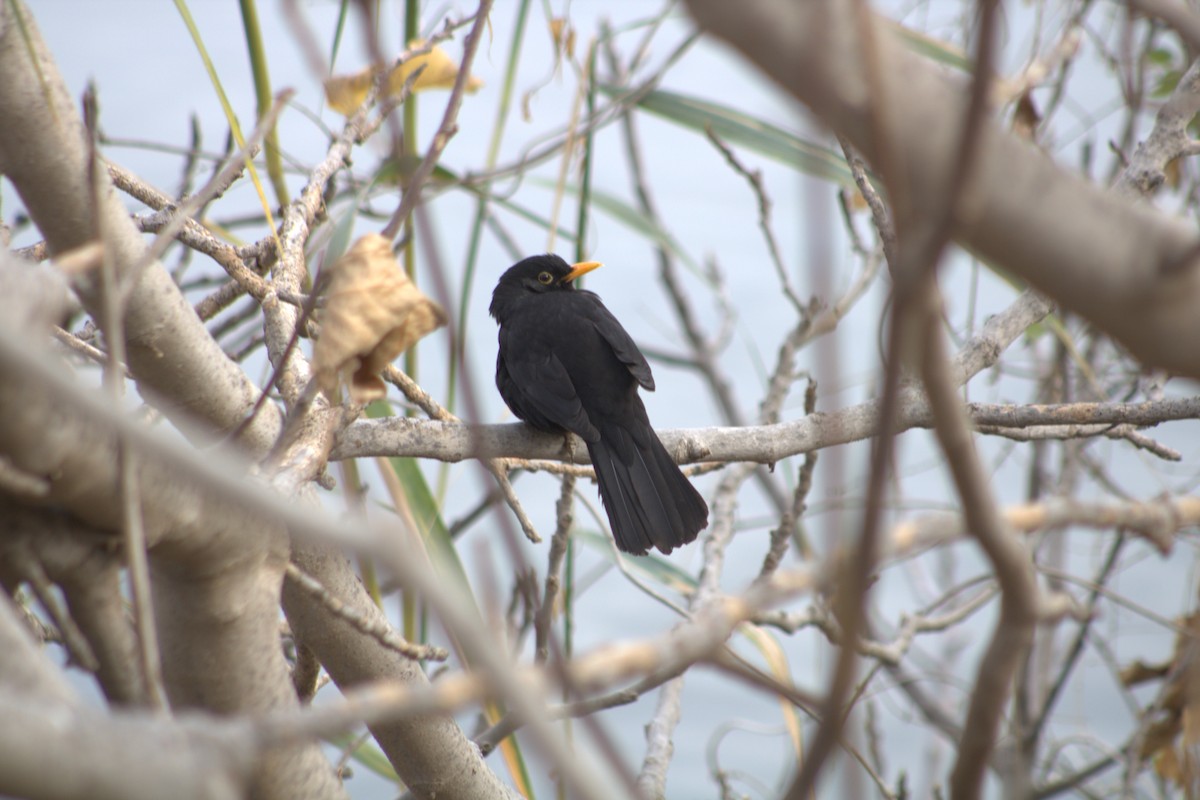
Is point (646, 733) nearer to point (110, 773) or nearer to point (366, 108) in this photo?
point (366, 108)

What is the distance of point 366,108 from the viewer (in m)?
2.49

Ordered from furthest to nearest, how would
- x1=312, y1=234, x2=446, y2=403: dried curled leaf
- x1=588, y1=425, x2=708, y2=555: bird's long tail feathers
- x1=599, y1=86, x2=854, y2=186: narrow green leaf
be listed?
x1=588, y1=425, x2=708, y2=555: bird's long tail feathers, x1=599, y1=86, x2=854, y2=186: narrow green leaf, x1=312, y1=234, x2=446, y2=403: dried curled leaf

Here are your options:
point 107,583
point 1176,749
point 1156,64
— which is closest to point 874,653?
point 1176,749

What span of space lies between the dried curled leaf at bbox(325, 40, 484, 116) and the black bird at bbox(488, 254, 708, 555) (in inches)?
47.4

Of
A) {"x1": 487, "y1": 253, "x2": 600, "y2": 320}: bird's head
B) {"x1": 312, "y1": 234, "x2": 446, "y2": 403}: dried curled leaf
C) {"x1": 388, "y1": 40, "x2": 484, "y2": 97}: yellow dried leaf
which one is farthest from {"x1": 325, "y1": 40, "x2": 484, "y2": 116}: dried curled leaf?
{"x1": 487, "y1": 253, "x2": 600, "y2": 320}: bird's head

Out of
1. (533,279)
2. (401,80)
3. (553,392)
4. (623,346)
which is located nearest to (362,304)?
(401,80)

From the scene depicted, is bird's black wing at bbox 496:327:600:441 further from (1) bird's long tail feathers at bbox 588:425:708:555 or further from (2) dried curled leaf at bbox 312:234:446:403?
(2) dried curled leaf at bbox 312:234:446:403

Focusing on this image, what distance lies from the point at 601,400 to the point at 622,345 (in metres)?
0.29

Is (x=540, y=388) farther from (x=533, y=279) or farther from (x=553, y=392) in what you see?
(x=533, y=279)

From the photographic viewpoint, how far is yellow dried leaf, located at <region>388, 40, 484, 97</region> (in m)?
2.67

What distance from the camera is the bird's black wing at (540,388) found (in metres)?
3.52

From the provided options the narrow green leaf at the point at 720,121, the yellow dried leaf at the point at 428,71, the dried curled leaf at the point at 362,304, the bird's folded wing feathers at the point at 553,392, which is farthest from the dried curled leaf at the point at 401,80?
the dried curled leaf at the point at 362,304

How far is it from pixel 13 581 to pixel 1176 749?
351 cm

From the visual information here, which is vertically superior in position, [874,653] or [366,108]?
[366,108]
